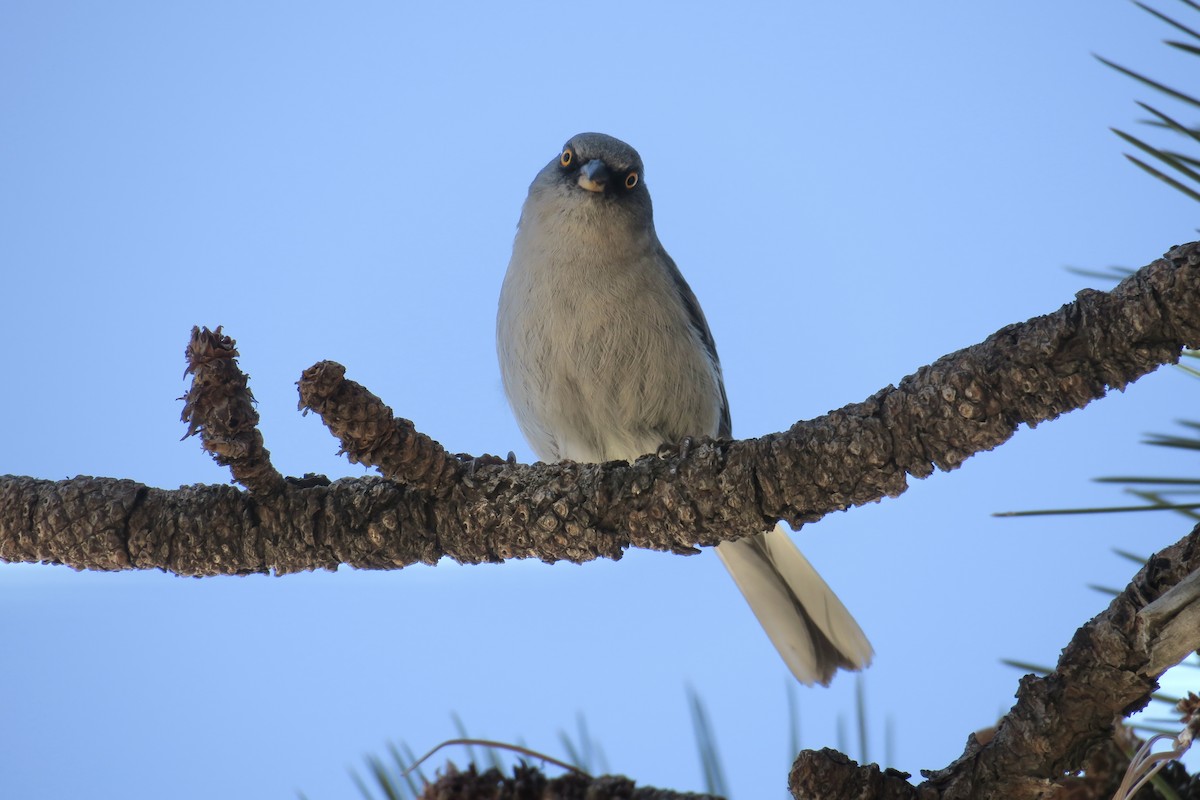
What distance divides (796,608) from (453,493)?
1570 millimetres

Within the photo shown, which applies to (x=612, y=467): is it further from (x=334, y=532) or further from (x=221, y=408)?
(x=221, y=408)

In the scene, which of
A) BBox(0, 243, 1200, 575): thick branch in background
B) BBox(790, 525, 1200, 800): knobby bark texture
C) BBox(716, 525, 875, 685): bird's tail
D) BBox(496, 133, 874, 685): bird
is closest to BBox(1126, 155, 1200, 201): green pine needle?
BBox(0, 243, 1200, 575): thick branch in background

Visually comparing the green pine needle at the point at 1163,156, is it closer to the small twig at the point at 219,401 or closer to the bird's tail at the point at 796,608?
the small twig at the point at 219,401

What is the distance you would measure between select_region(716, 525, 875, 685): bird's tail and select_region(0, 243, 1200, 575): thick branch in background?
1.15 m

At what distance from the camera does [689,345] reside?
3484 millimetres

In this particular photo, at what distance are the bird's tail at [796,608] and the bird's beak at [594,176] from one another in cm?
124

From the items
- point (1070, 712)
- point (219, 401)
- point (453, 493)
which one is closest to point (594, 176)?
point (453, 493)

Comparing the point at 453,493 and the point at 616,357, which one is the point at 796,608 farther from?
the point at 453,493

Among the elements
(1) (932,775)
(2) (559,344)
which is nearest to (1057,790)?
(1) (932,775)

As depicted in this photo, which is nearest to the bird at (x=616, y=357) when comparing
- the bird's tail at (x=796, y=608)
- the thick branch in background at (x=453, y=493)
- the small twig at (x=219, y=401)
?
the bird's tail at (x=796, y=608)

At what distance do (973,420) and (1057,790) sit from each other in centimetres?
51

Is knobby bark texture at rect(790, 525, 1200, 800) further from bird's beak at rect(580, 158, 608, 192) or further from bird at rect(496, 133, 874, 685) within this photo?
bird's beak at rect(580, 158, 608, 192)

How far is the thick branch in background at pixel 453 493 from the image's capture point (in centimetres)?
165

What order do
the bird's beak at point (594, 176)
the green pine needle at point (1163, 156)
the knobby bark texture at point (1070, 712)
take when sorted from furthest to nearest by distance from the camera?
the bird's beak at point (594, 176), the green pine needle at point (1163, 156), the knobby bark texture at point (1070, 712)
